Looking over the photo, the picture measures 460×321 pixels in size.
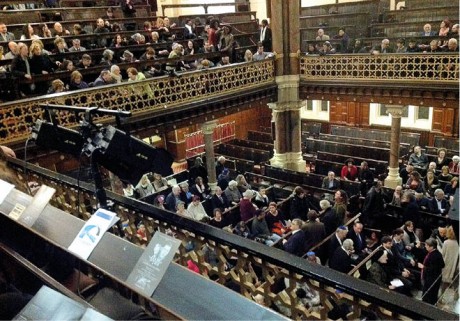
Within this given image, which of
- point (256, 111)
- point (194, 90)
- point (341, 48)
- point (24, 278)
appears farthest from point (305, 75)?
point (24, 278)

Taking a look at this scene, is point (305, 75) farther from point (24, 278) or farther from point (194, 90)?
point (24, 278)

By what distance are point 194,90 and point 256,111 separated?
9446mm

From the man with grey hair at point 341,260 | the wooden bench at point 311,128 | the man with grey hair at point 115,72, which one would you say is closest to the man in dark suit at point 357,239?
the man with grey hair at point 341,260

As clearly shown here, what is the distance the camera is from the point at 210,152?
38.8 ft

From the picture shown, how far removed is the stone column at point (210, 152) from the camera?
11.5 m

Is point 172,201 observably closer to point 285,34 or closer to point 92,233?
point 285,34

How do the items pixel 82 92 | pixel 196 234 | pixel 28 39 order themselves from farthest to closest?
pixel 28 39 → pixel 82 92 → pixel 196 234

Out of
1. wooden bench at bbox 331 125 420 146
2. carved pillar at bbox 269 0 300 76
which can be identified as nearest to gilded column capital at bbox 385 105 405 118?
carved pillar at bbox 269 0 300 76

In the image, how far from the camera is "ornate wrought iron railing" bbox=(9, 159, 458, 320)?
156 centimetres

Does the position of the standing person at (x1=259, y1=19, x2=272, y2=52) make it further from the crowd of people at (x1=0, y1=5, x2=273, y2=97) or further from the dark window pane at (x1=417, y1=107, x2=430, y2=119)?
the dark window pane at (x1=417, y1=107, x2=430, y2=119)

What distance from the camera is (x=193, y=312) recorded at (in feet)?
5.98

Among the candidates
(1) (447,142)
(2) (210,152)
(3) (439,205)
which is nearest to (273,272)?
(3) (439,205)

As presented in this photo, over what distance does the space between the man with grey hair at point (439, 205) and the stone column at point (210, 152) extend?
5584 mm

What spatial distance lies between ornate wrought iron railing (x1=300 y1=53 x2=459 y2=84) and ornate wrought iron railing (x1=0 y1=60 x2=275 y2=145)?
1.31 metres
